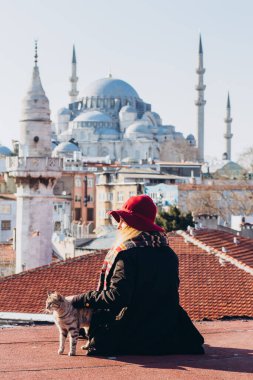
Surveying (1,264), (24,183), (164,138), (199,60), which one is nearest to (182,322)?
(24,183)

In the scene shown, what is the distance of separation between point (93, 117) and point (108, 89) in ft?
16.9

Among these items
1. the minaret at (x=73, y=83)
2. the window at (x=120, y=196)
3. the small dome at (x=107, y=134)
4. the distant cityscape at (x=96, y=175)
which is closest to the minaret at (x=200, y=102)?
the distant cityscape at (x=96, y=175)

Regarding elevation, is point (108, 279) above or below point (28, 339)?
above

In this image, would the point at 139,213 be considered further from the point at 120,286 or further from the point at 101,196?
the point at 101,196

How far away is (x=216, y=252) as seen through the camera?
44.7 ft

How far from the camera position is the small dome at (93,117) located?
3460 inches

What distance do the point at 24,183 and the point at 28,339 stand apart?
17219mm

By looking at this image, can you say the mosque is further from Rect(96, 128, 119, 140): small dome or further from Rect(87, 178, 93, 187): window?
Rect(87, 178, 93, 187): window

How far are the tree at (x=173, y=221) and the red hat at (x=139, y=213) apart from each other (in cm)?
2387

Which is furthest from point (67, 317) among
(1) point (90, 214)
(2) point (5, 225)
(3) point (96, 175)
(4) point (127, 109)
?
(4) point (127, 109)

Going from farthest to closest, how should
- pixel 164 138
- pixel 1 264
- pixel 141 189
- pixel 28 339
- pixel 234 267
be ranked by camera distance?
pixel 164 138
pixel 141 189
pixel 1 264
pixel 234 267
pixel 28 339

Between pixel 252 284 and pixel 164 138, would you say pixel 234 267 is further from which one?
pixel 164 138

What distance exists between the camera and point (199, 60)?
3174 inches

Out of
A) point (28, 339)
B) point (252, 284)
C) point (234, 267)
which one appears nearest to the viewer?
point (28, 339)
